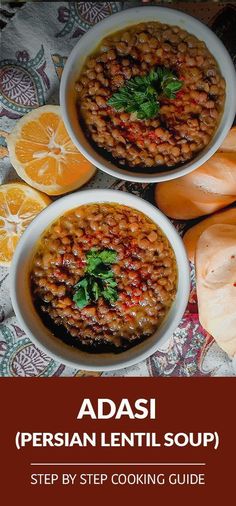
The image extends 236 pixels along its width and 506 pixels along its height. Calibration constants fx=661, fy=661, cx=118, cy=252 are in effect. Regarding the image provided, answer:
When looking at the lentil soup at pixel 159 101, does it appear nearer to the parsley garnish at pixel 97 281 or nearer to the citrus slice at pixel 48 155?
the citrus slice at pixel 48 155

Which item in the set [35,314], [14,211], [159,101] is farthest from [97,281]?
[159,101]

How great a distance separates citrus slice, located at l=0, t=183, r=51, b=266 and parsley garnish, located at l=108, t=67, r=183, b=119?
364 millimetres

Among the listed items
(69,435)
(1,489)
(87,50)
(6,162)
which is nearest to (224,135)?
(87,50)

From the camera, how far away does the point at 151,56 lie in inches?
69.1

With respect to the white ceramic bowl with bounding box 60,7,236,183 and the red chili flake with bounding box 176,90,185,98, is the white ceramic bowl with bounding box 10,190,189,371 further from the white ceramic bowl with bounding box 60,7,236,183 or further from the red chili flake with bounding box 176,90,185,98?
→ the red chili flake with bounding box 176,90,185,98

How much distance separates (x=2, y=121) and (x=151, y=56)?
1.63ft

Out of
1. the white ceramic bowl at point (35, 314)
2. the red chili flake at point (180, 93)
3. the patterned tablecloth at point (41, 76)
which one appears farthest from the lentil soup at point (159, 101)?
the patterned tablecloth at point (41, 76)

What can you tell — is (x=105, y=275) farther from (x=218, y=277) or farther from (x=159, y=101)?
(x=159, y=101)

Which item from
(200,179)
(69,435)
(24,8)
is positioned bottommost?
(69,435)

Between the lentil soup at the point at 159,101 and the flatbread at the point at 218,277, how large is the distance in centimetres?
24

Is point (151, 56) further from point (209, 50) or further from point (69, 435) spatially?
point (69, 435)

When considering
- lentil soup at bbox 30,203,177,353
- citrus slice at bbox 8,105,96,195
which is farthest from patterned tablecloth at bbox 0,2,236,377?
lentil soup at bbox 30,203,177,353

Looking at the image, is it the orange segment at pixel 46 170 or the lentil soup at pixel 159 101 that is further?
the orange segment at pixel 46 170

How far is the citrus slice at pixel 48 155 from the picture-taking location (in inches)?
74.4
